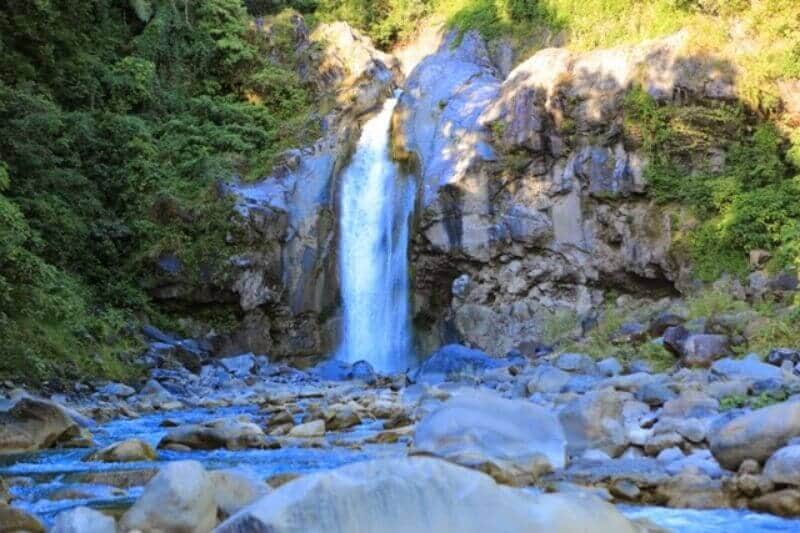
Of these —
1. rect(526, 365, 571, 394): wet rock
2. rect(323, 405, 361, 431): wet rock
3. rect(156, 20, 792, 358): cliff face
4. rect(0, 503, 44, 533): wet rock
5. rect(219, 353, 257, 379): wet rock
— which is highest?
rect(156, 20, 792, 358): cliff face

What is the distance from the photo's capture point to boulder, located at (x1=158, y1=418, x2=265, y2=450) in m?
7.15

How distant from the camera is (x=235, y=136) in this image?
21.3m

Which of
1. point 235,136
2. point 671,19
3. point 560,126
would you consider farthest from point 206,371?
point 671,19

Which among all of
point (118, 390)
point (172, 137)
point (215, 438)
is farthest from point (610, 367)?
point (172, 137)

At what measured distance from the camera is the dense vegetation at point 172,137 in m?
14.1

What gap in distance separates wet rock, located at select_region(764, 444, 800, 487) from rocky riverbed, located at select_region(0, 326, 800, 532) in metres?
0.01

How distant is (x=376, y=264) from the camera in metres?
19.6

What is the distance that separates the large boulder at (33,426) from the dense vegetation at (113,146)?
2.39m

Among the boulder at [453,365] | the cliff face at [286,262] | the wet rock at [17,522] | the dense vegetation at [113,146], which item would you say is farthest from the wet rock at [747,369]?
the cliff face at [286,262]

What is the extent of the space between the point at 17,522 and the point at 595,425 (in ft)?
14.8

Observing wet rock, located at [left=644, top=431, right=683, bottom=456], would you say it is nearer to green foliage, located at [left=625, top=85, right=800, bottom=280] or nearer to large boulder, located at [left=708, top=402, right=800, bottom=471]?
large boulder, located at [left=708, top=402, right=800, bottom=471]

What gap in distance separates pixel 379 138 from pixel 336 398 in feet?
39.0

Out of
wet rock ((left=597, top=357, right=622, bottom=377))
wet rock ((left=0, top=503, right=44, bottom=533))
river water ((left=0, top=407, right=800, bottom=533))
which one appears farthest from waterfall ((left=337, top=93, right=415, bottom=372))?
wet rock ((left=0, top=503, right=44, bottom=533))

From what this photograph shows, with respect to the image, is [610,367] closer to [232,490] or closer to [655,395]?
[655,395]
